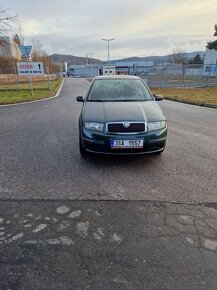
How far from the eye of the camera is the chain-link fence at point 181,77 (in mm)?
22156

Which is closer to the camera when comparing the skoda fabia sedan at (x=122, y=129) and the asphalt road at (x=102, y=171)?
the asphalt road at (x=102, y=171)

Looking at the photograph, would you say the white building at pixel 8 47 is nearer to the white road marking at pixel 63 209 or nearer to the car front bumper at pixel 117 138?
the car front bumper at pixel 117 138

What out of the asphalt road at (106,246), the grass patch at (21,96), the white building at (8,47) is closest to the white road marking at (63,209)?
the asphalt road at (106,246)

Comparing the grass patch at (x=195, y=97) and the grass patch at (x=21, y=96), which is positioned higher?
the grass patch at (x=195, y=97)

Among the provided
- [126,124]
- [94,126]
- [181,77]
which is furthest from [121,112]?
[181,77]

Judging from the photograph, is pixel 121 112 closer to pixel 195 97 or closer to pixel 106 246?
pixel 106 246

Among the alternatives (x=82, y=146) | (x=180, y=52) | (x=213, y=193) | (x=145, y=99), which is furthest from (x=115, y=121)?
(x=180, y=52)

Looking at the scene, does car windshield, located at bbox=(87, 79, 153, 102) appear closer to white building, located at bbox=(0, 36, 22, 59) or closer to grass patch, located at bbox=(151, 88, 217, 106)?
grass patch, located at bbox=(151, 88, 217, 106)

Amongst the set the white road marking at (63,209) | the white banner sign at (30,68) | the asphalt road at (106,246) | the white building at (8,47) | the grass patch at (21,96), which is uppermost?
the white building at (8,47)

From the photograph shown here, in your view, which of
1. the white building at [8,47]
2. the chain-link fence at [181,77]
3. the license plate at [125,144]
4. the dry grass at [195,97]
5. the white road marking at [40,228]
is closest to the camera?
the white road marking at [40,228]

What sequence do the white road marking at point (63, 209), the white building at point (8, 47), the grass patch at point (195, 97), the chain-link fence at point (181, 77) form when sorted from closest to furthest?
the white road marking at point (63, 209) < the grass patch at point (195, 97) < the white building at point (8, 47) < the chain-link fence at point (181, 77)

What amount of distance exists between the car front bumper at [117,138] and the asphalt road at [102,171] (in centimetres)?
32

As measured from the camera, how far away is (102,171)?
13.5 feet

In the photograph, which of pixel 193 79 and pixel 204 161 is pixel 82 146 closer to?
pixel 204 161
